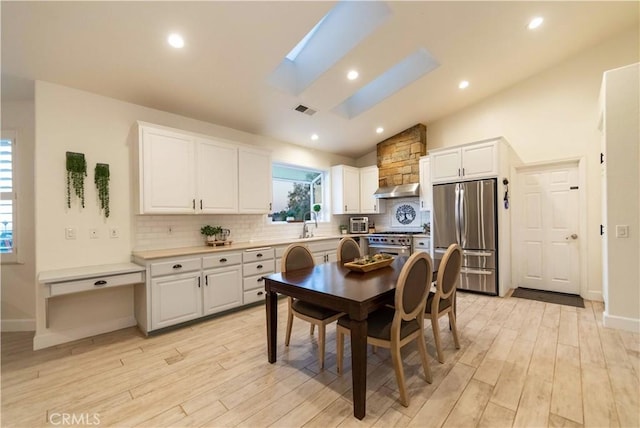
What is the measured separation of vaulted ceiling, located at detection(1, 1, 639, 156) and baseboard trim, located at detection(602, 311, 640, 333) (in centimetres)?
341

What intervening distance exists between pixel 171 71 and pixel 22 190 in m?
2.32

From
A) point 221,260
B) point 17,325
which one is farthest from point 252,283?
point 17,325

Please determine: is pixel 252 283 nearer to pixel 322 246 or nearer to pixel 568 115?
pixel 322 246

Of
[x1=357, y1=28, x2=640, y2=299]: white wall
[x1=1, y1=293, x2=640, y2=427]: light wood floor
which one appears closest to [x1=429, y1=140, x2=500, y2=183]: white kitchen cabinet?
[x1=357, y1=28, x2=640, y2=299]: white wall

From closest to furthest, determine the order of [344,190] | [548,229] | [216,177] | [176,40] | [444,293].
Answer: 1. [444,293]
2. [176,40]
3. [216,177]
4. [548,229]
5. [344,190]

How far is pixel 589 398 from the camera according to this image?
1860mm

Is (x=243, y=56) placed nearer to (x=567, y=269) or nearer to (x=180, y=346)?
(x=180, y=346)

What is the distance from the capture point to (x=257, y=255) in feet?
12.7

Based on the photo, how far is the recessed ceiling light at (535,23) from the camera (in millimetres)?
3142

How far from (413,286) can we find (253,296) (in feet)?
8.36

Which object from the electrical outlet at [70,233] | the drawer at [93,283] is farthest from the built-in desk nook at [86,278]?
the electrical outlet at [70,233]

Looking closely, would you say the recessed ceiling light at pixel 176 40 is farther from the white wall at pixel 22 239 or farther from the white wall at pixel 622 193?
the white wall at pixel 622 193

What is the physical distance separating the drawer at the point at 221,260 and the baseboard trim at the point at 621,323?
4281 millimetres

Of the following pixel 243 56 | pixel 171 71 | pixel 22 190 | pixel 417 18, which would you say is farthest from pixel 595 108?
pixel 22 190
